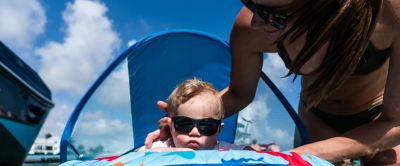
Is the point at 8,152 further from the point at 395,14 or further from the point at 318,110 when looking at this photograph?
the point at 395,14

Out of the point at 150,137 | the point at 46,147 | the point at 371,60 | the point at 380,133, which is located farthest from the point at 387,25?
the point at 46,147

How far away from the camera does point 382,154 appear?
1255 millimetres

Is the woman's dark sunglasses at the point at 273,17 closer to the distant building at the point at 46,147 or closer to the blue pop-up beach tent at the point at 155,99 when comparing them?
the blue pop-up beach tent at the point at 155,99

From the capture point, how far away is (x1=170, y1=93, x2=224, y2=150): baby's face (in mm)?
1168

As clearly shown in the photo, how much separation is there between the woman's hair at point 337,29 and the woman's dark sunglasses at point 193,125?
50 centimetres

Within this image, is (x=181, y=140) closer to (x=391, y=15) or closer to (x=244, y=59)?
(x=244, y=59)

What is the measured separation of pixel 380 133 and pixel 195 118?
75 centimetres

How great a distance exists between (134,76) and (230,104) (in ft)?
2.48

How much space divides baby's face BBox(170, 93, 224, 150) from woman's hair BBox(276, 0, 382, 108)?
19.5 inches

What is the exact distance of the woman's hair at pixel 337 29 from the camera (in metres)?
0.75

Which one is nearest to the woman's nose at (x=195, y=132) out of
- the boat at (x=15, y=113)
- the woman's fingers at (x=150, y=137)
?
the woman's fingers at (x=150, y=137)

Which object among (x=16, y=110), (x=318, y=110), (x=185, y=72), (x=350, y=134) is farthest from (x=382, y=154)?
(x=16, y=110)

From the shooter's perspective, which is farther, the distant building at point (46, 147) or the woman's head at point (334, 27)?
the distant building at point (46, 147)

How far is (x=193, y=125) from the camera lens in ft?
3.78
